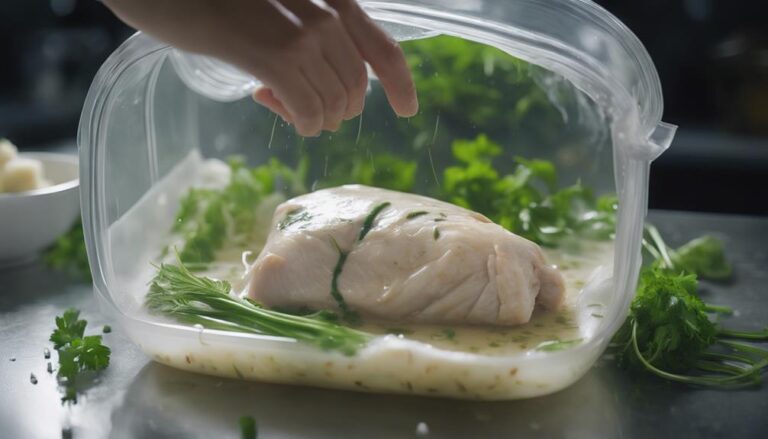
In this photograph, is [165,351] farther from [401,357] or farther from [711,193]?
[711,193]

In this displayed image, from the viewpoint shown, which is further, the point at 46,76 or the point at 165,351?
the point at 46,76

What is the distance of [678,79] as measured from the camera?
403cm

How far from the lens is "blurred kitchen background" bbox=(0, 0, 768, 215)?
3.35 metres

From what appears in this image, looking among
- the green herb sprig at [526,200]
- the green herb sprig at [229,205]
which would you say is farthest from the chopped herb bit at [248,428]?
the green herb sprig at [526,200]

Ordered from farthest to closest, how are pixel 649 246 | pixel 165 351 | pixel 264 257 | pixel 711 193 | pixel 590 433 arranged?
pixel 711 193, pixel 649 246, pixel 264 257, pixel 165 351, pixel 590 433

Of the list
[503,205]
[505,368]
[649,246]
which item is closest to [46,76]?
[503,205]

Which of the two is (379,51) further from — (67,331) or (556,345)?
(67,331)

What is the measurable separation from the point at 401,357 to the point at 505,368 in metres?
0.15

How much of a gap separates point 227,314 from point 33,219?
0.74 metres

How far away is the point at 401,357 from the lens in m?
1.33

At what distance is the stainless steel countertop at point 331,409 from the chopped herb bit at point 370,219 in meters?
0.31

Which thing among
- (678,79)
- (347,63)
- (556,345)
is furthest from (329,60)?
(678,79)

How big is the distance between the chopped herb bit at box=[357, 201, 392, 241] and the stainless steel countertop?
31cm

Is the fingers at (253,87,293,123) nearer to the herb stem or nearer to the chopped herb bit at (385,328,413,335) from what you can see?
the chopped herb bit at (385,328,413,335)
